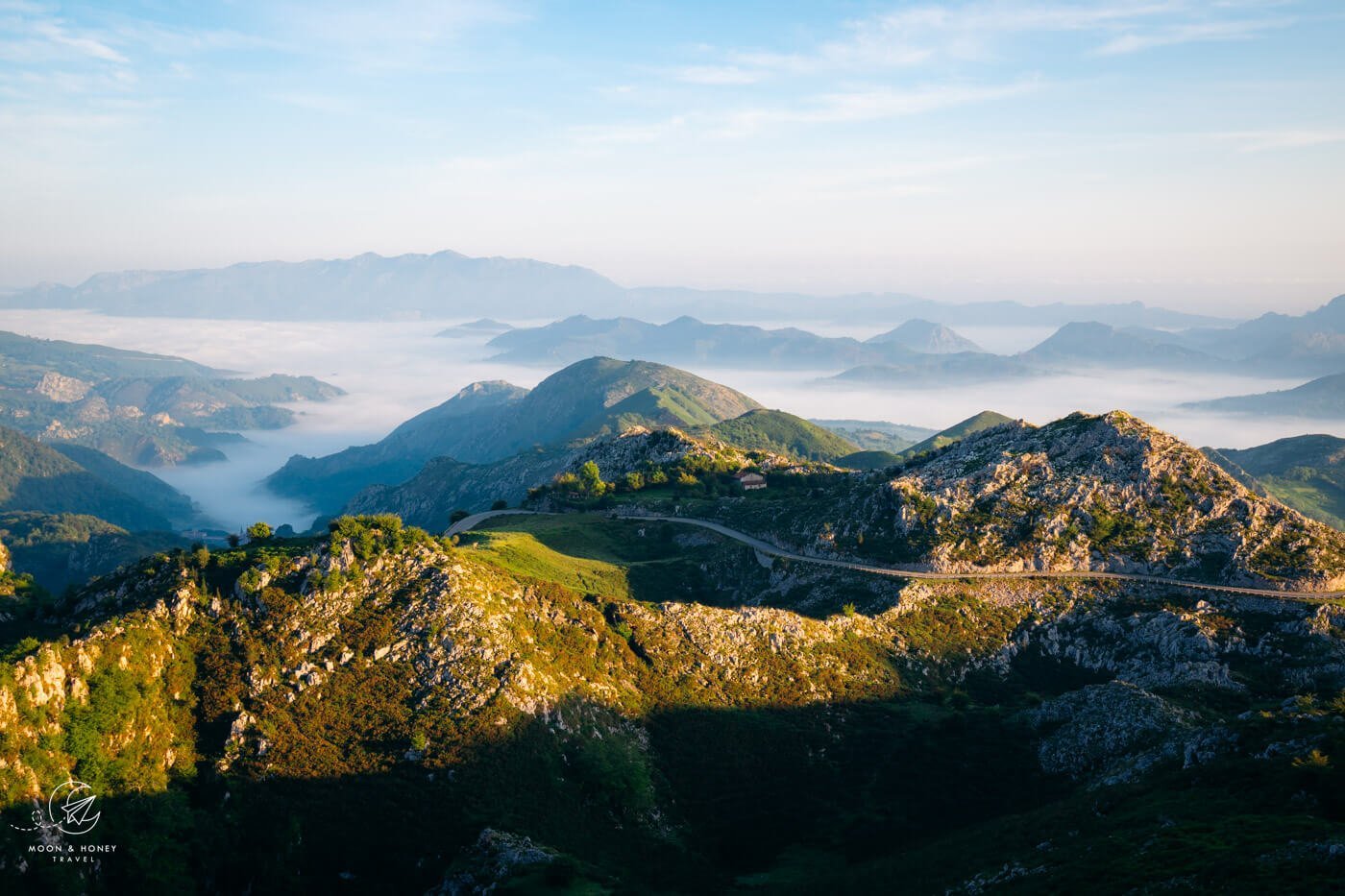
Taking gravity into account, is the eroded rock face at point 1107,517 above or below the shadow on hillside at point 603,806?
above

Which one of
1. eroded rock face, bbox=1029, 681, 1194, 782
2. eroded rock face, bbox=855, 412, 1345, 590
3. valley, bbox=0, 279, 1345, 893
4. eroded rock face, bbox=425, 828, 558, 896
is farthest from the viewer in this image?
eroded rock face, bbox=855, 412, 1345, 590

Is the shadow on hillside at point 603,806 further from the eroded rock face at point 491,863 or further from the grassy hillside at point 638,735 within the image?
the eroded rock face at point 491,863

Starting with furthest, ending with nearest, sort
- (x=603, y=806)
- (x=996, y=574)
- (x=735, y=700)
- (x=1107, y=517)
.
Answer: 1. (x=1107, y=517)
2. (x=996, y=574)
3. (x=735, y=700)
4. (x=603, y=806)

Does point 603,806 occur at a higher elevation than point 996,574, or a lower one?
lower

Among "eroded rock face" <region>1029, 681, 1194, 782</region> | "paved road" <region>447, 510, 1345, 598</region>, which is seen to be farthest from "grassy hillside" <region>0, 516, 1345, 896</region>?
"paved road" <region>447, 510, 1345, 598</region>

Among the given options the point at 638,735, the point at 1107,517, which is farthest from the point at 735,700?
the point at 1107,517

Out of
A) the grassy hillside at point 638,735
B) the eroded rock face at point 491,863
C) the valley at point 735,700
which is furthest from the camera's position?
the valley at point 735,700

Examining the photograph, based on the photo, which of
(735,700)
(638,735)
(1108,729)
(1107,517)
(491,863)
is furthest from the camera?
(1107,517)

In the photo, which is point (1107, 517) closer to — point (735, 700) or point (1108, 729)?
point (1108, 729)

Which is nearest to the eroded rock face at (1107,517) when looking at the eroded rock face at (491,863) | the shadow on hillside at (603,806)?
the shadow on hillside at (603,806)

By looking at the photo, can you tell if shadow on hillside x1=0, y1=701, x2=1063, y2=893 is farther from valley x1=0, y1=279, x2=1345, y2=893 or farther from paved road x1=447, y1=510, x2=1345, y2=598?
paved road x1=447, y1=510, x2=1345, y2=598

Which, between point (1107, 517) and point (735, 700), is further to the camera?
point (1107, 517)

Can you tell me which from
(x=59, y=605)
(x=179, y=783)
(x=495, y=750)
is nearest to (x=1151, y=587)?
(x=495, y=750)
